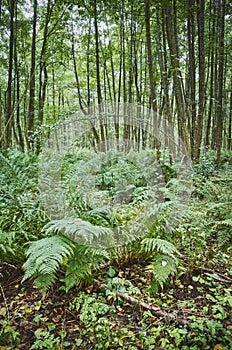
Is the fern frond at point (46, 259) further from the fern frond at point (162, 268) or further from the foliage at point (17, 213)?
the fern frond at point (162, 268)

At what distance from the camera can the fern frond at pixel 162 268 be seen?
6.57ft

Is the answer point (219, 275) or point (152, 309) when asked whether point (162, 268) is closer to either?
point (152, 309)

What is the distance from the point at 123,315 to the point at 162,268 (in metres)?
0.44

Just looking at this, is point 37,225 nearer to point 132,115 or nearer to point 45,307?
point 45,307

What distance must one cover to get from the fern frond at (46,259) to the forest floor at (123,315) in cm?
28

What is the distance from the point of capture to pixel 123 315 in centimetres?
191

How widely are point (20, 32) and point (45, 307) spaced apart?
7.91 meters

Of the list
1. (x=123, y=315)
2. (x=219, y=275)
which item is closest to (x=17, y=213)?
(x=123, y=315)

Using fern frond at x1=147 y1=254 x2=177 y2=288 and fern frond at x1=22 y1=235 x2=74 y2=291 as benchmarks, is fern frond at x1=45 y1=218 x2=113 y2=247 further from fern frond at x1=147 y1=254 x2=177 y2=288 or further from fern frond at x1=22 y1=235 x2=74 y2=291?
fern frond at x1=147 y1=254 x2=177 y2=288

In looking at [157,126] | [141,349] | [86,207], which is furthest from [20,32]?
[141,349]

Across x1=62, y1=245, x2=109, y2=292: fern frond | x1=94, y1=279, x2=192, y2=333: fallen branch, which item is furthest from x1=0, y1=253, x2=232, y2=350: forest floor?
x1=62, y1=245, x2=109, y2=292: fern frond

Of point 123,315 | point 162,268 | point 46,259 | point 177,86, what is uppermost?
point 177,86

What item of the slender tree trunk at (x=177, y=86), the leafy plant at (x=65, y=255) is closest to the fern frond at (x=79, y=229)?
the leafy plant at (x=65, y=255)

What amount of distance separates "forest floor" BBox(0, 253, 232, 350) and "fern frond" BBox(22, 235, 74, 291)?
275 millimetres
